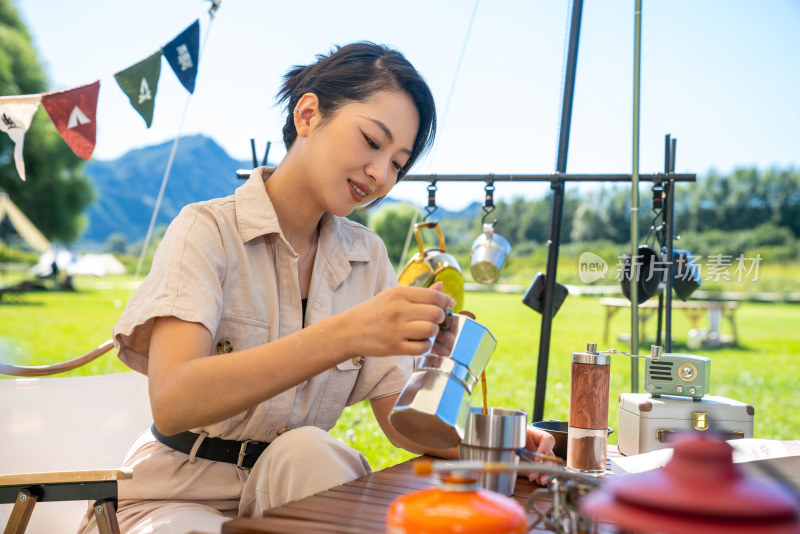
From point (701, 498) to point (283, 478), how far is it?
65cm

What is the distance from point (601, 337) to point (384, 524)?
8.26 meters

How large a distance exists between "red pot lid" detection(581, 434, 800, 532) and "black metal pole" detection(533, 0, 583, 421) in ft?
4.68

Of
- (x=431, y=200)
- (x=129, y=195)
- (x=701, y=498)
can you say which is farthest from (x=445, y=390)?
(x=129, y=195)

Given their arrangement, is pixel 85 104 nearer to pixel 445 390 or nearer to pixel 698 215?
pixel 445 390

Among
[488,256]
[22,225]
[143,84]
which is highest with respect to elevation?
[22,225]

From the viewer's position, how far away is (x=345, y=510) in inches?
27.6

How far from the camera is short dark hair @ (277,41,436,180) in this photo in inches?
44.6

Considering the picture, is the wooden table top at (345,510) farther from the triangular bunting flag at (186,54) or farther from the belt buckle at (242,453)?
the triangular bunting flag at (186,54)

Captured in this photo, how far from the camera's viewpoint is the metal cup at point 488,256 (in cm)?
188

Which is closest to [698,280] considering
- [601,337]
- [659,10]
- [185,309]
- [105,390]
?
[185,309]

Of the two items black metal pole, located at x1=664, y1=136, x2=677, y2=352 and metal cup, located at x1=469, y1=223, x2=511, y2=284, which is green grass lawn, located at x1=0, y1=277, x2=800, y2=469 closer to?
metal cup, located at x1=469, y1=223, x2=511, y2=284

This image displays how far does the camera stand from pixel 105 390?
5.14 feet

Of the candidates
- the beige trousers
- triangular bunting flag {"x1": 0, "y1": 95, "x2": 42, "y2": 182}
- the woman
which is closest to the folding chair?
the woman

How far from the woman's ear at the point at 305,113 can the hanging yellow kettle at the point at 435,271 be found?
340 mm
